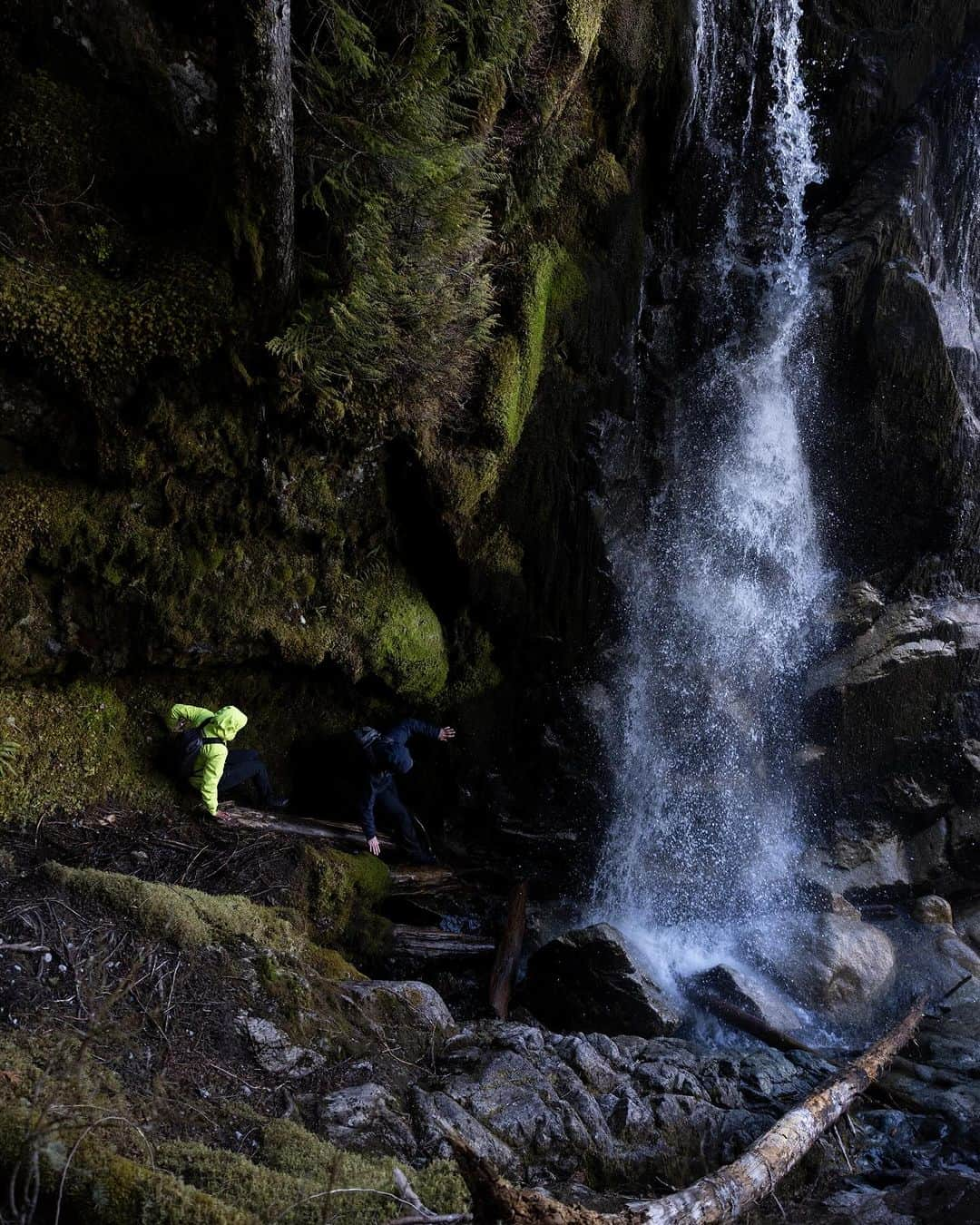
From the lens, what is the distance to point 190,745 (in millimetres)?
8086

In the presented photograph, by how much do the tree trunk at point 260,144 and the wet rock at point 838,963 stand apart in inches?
394

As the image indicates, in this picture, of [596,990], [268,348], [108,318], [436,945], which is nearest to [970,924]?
[596,990]

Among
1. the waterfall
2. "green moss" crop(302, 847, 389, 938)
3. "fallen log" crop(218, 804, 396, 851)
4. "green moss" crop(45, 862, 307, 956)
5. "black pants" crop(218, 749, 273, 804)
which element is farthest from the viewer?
the waterfall

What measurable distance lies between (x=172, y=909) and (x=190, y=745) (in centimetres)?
222

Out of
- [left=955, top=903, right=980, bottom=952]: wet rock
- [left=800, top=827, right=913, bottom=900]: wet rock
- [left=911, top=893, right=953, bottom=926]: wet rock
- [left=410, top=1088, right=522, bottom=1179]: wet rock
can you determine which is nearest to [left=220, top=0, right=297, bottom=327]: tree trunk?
[left=410, top=1088, right=522, bottom=1179]: wet rock

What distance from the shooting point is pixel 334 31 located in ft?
21.7

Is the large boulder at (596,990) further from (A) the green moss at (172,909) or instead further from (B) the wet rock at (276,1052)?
(B) the wet rock at (276,1052)

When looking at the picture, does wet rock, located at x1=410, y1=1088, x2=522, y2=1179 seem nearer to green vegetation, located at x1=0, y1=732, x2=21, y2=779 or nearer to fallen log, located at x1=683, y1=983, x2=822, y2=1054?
green vegetation, located at x1=0, y1=732, x2=21, y2=779

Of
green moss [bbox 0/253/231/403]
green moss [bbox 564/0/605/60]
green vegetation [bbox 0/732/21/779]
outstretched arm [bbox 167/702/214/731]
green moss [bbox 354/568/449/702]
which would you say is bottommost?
green vegetation [bbox 0/732/21/779]

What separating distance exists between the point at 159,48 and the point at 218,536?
167 inches

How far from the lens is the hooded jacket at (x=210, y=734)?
8.09 metres

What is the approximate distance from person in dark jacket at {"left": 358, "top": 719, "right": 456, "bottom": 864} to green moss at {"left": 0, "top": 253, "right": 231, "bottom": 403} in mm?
4563

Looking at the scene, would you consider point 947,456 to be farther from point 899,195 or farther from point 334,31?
point 334,31

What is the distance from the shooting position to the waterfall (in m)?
11.6
